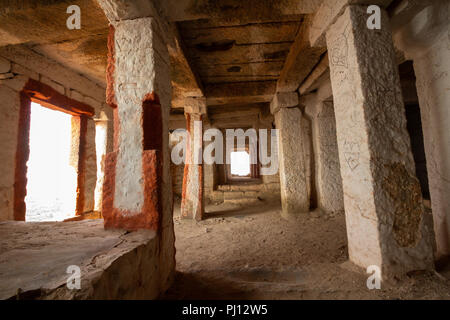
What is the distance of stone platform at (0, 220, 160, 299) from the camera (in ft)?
2.90

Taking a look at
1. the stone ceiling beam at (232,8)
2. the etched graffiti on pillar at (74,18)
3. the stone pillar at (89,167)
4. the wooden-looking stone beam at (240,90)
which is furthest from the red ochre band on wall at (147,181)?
the stone pillar at (89,167)

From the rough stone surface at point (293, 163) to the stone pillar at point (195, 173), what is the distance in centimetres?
178

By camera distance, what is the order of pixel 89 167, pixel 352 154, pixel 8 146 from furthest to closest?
pixel 89 167 → pixel 8 146 → pixel 352 154

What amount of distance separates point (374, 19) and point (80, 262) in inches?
111

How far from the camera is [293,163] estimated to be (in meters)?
4.49

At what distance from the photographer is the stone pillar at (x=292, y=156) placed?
4.42m

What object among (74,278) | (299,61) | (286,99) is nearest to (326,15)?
(299,61)

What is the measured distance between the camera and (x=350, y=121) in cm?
183

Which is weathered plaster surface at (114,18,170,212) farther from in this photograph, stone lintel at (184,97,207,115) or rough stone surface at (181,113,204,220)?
rough stone surface at (181,113,204,220)

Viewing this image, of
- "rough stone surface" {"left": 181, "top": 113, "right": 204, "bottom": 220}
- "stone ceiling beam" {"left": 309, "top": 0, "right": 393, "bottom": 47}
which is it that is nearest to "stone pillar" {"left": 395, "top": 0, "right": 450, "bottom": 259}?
"stone ceiling beam" {"left": 309, "top": 0, "right": 393, "bottom": 47}

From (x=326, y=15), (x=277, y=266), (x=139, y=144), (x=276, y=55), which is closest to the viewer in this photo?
(x=139, y=144)

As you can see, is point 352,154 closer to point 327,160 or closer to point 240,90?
point 327,160

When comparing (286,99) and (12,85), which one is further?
(286,99)
